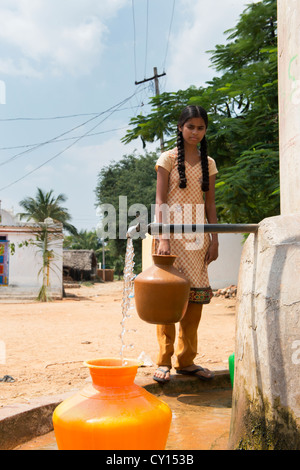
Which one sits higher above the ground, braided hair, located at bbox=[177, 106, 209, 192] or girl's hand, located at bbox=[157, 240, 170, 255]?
braided hair, located at bbox=[177, 106, 209, 192]

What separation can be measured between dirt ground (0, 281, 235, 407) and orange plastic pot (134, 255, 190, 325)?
0.17 metres

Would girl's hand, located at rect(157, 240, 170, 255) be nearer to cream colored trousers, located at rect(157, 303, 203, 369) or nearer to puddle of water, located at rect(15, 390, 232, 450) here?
cream colored trousers, located at rect(157, 303, 203, 369)

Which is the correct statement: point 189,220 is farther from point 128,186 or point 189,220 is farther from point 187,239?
point 128,186

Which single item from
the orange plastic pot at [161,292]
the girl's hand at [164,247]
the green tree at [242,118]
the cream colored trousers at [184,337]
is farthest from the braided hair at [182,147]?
the green tree at [242,118]

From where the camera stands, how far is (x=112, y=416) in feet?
4.43

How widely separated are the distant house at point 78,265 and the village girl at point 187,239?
1073 inches

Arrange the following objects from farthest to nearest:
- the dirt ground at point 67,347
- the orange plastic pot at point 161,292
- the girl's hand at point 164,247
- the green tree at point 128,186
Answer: the green tree at point 128,186
the dirt ground at point 67,347
the girl's hand at point 164,247
the orange plastic pot at point 161,292

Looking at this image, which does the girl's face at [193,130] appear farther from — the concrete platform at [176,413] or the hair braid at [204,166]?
Answer: the concrete platform at [176,413]

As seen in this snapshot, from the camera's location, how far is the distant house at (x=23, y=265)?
15.6 m

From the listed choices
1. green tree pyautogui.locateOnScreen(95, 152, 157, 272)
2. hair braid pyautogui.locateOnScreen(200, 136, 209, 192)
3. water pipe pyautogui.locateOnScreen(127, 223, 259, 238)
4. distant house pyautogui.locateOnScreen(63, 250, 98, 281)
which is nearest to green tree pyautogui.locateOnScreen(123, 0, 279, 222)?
hair braid pyautogui.locateOnScreen(200, 136, 209, 192)

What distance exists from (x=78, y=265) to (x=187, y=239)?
91.6 feet

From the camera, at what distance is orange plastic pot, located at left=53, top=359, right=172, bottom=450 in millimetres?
1333

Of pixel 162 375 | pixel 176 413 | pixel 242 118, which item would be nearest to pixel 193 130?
pixel 162 375
